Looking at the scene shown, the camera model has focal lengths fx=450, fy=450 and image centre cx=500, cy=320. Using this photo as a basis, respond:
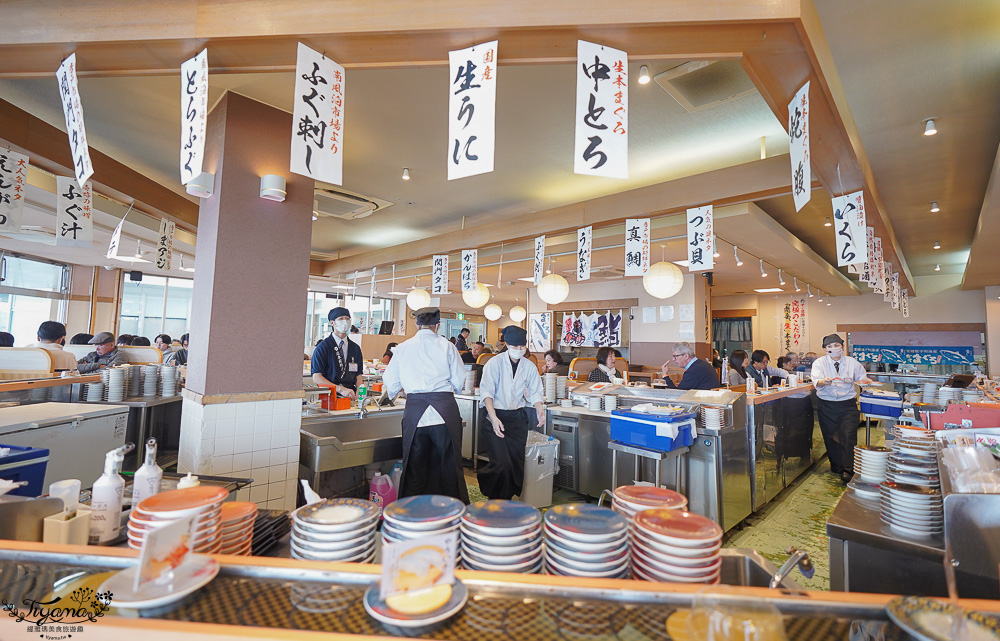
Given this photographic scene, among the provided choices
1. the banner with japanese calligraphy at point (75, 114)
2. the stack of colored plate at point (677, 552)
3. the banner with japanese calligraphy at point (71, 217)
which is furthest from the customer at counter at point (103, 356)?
the stack of colored plate at point (677, 552)

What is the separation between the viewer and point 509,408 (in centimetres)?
430

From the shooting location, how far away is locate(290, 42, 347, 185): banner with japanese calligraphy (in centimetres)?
249

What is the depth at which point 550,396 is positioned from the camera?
531 cm

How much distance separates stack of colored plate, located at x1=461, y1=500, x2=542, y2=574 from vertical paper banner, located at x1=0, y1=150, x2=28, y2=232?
5296mm

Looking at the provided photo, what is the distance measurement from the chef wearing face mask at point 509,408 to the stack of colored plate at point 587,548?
2.95 m

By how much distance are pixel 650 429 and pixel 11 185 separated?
5919 millimetres

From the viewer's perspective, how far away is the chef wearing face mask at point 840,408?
566 centimetres

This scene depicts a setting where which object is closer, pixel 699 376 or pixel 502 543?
pixel 502 543

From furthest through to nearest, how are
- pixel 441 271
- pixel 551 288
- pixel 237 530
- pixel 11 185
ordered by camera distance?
pixel 441 271
pixel 551 288
pixel 11 185
pixel 237 530

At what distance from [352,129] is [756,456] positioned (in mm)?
5113

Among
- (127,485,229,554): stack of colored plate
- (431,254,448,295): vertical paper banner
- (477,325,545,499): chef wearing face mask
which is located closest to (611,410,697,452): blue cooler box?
(477,325,545,499): chef wearing face mask

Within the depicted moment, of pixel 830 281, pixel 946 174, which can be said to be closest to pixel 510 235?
pixel 946 174

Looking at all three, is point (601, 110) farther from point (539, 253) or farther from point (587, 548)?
point (539, 253)

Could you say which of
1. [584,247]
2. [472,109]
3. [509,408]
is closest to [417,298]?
[584,247]
